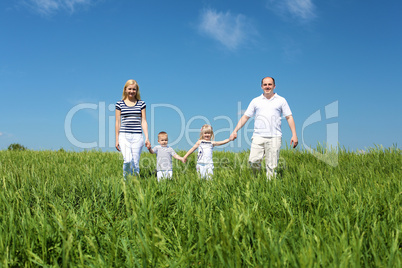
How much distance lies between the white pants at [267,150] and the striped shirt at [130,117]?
7.67ft

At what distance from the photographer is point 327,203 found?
10.3 ft

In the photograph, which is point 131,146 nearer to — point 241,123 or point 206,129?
point 206,129

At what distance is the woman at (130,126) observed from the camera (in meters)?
6.06

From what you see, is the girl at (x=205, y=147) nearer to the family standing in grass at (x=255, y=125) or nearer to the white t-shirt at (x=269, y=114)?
the family standing in grass at (x=255, y=125)

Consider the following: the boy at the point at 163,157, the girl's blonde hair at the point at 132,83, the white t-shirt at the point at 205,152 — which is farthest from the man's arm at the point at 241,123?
the girl's blonde hair at the point at 132,83

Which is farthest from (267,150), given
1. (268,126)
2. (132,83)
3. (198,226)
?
(198,226)

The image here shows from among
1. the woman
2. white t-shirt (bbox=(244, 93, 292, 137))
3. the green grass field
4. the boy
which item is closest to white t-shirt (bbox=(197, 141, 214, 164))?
the boy

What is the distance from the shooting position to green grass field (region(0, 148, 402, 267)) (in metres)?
1.85

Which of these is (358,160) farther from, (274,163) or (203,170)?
(203,170)

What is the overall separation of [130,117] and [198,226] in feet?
12.8

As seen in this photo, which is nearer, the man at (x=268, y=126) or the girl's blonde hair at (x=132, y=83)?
the man at (x=268, y=126)

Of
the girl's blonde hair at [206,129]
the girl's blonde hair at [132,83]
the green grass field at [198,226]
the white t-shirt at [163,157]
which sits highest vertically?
the girl's blonde hair at [132,83]

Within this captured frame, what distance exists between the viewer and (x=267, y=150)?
20.2 ft

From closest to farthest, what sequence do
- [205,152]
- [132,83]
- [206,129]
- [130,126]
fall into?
[130,126]
[132,83]
[205,152]
[206,129]
